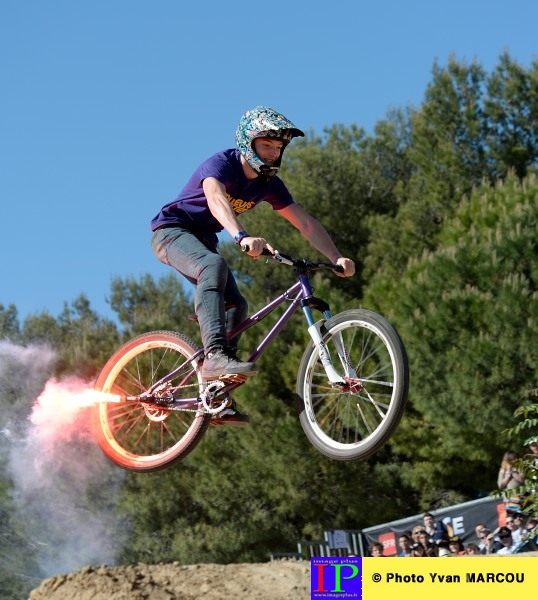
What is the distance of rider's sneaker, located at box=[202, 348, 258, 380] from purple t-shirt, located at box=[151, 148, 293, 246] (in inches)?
49.3

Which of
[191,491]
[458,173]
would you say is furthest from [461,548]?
[458,173]

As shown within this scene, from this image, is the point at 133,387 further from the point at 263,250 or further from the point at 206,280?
the point at 263,250

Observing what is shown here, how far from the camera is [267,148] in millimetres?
8297

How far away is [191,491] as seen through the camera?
33250 millimetres

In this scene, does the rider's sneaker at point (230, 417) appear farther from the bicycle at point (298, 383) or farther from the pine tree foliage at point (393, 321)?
the pine tree foliage at point (393, 321)

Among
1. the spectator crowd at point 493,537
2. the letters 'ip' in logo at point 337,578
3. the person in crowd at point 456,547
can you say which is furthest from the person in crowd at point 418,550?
the letters 'ip' in logo at point 337,578

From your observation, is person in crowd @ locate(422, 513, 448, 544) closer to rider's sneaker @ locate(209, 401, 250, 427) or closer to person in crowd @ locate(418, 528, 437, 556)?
person in crowd @ locate(418, 528, 437, 556)

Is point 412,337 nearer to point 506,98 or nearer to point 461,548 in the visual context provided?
point 461,548

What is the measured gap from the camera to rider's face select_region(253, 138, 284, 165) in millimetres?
8258

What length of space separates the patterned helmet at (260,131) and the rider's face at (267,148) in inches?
1.2

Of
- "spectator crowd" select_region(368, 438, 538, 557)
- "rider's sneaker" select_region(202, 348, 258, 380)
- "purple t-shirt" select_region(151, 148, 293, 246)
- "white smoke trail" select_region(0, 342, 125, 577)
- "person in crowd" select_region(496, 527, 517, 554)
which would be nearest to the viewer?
"rider's sneaker" select_region(202, 348, 258, 380)

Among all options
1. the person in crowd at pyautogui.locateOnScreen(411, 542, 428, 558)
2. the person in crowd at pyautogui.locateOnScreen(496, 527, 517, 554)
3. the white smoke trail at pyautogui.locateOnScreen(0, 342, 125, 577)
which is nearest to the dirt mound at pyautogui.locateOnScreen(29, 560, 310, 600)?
the person in crowd at pyautogui.locateOnScreen(411, 542, 428, 558)

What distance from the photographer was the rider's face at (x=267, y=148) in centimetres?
826

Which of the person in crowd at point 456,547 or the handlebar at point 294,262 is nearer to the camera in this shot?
the handlebar at point 294,262
